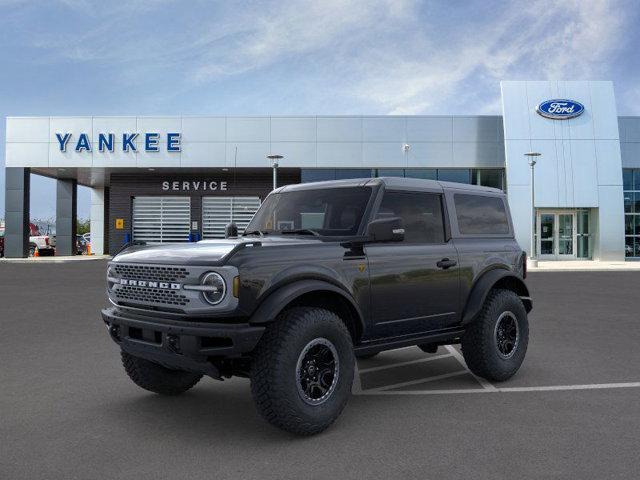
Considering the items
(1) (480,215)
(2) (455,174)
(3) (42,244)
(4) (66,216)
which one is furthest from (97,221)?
(1) (480,215)

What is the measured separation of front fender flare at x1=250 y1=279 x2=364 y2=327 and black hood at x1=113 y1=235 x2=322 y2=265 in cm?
33

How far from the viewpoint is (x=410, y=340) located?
5.08m

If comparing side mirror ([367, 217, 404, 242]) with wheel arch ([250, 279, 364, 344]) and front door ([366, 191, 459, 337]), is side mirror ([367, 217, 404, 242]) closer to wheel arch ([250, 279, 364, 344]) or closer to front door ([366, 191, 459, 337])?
front door ([366, 191, 459, 337])

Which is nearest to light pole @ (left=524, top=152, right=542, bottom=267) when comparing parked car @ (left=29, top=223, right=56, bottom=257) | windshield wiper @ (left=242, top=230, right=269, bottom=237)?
windshield wiper @ (left=242, top=230, right=269, bottom=237)

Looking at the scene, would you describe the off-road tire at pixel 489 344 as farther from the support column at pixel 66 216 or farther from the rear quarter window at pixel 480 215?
the support column at pixel 66 216

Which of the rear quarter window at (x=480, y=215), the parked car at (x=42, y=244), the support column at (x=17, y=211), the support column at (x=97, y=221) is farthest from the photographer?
the support column at (x=97, y=221)

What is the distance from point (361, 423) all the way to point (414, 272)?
1364 mm

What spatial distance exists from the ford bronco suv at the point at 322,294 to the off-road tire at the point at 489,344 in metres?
0.01

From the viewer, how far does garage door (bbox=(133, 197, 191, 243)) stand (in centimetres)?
3262

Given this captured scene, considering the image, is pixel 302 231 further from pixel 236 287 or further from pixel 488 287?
pixel 488 287

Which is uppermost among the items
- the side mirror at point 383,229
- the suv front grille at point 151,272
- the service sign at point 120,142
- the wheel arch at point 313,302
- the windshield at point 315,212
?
the service sign at point 120,142

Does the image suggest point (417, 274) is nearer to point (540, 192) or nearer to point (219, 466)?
point (219, 466)

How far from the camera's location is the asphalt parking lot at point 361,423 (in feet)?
11.9

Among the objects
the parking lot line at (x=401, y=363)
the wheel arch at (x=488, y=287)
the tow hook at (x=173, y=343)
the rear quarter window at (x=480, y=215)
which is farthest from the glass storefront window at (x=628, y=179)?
the tow hook at (x=173, y=343)
